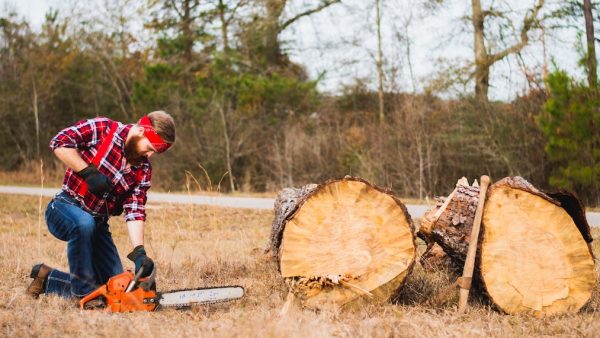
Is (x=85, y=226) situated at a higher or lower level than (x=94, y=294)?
higher

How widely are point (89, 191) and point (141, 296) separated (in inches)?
31.9

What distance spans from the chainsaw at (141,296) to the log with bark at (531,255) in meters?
1.61

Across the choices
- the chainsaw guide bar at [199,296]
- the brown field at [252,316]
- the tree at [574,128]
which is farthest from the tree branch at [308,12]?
the chainsaw guide bar at [199,296]

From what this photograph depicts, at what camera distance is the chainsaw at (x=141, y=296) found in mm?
3561

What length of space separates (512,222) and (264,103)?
1474 cm

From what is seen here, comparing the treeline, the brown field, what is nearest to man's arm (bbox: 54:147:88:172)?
the brown field

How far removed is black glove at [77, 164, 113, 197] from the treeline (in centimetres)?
499

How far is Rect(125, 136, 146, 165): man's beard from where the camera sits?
3865 millimetres

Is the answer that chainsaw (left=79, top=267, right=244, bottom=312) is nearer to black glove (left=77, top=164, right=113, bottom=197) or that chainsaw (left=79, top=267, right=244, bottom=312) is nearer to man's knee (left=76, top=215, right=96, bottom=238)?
man's knee (left=76, top=215, right=96, bottom=238)

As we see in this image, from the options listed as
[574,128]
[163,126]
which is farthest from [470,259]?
[574,128]

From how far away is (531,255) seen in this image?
3.65m

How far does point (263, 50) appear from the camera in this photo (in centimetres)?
2095

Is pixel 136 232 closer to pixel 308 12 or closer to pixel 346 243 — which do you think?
pixel 346 243

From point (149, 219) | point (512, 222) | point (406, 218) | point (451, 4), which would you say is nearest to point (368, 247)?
point (406, 218)
